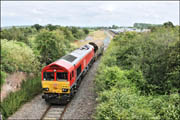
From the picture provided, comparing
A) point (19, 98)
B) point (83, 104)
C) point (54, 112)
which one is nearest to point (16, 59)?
point (19, 98)

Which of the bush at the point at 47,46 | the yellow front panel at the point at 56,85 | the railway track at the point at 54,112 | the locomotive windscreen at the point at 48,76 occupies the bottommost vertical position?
the railway track at the point at 54,112

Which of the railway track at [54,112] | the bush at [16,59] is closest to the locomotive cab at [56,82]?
the railway track at [54,112]

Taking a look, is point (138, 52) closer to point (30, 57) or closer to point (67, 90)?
point (67, 90)

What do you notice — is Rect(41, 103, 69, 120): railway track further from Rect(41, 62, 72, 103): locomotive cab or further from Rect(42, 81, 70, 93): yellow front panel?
Rect(42, 81, 70, 93): yellow front panel

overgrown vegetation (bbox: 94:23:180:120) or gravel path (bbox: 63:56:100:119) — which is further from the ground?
overgrown vegetation (bbox: 94:23:180:120)

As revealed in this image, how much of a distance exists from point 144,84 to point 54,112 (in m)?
6.39

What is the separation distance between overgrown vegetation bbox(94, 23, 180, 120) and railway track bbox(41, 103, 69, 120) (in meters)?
2.88

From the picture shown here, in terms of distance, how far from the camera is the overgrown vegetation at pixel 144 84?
733 cm

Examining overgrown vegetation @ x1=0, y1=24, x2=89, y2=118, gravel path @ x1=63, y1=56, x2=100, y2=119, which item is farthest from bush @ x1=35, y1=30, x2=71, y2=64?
gravel path @ x1=63, y1=56, x2=100, y2=119

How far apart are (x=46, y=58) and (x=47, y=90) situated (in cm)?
1137

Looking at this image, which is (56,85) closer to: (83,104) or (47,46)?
(83,104)

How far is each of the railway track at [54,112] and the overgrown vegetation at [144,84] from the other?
2884 mm

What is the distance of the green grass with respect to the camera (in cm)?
1167

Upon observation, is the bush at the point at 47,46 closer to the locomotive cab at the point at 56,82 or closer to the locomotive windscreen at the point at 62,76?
the locomotive cab at the point at 56,82
